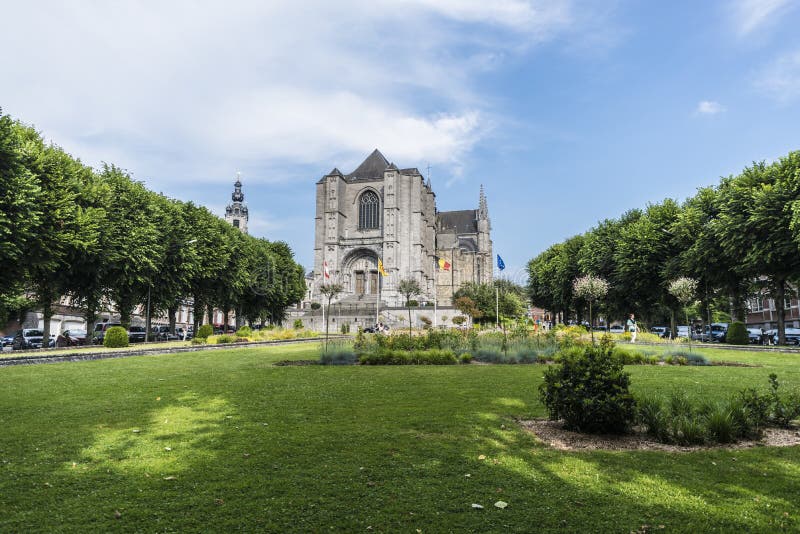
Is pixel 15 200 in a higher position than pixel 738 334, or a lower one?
higher

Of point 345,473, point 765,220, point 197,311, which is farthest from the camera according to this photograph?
point 197,311

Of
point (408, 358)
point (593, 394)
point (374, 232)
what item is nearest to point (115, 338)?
point (408, 358)

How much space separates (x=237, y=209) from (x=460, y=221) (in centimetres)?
5206

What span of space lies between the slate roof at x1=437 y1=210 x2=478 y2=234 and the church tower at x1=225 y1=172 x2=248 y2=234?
46.2 metres

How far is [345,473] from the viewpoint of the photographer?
514cm

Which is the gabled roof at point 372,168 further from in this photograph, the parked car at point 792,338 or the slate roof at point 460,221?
the parked car at point 792,338

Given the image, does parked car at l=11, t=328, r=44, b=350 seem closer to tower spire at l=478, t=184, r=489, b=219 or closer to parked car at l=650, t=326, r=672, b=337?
parked car at l=650, t=326, r=672, b=337

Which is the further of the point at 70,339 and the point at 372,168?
the point at 372,168

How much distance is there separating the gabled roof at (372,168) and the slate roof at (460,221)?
24.4 meters

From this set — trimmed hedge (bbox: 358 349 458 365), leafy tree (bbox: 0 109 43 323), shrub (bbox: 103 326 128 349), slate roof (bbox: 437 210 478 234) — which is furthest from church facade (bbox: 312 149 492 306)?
trimmed hedge (bbox: 358 349 458 365)

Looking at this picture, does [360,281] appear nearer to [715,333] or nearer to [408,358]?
[715,333]

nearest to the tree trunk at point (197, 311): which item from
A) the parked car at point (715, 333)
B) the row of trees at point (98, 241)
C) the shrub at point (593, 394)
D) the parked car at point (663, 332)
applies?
the row of trees at point (98, 241)

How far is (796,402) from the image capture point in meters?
7.51

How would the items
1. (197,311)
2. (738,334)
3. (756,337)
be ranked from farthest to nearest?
1. (197,311)
2. (756,337)
3. (738,334)
